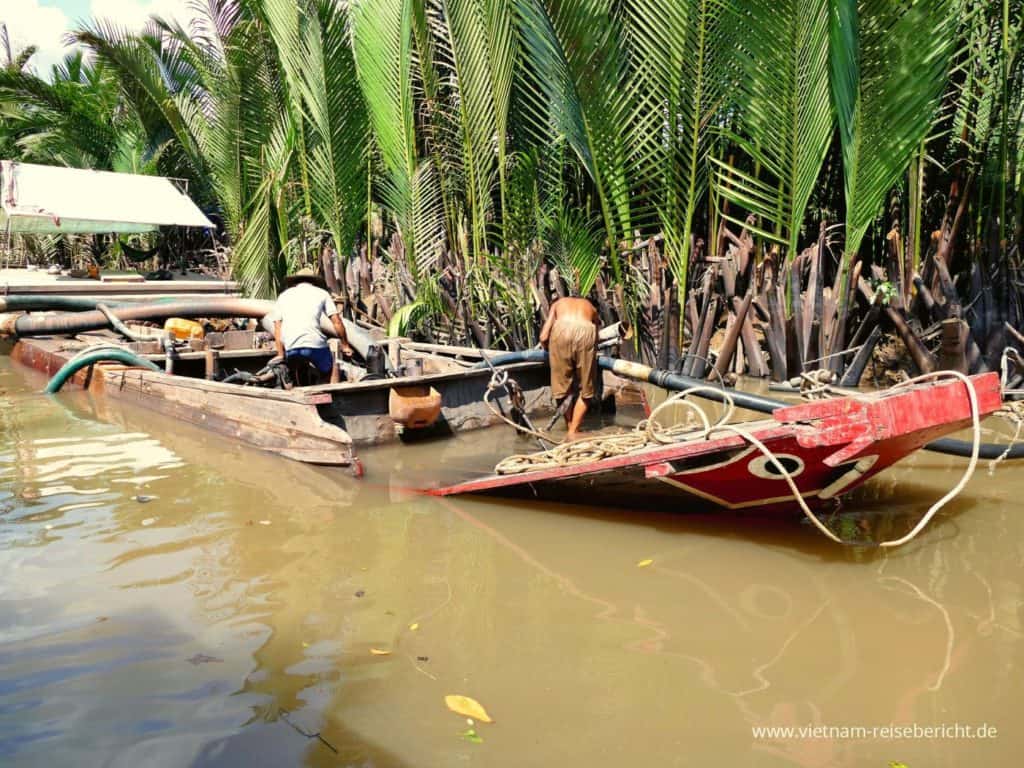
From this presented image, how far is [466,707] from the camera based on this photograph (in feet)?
8.57

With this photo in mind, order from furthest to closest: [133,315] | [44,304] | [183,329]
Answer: [44,304], [183,329], [133,315]

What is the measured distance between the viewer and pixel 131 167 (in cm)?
1933

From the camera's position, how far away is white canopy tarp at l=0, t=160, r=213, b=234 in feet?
44.3

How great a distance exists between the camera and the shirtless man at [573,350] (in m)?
5.85

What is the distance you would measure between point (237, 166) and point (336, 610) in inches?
376

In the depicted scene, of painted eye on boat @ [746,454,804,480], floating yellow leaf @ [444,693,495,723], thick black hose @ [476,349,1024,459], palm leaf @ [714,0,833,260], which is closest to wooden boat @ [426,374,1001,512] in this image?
painted eye on boat @ [746,454,804,480]

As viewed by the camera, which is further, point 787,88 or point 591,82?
point 591,82

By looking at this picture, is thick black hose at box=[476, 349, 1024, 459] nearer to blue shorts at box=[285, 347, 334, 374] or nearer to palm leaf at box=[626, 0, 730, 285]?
blue shorts at box=[285, 347, 334, 374]

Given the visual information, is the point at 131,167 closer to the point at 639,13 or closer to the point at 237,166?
the point at 237,166

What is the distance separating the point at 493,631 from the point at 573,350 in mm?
2990

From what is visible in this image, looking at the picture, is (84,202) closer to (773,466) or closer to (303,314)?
(303,314)

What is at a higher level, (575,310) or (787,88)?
(787,88)

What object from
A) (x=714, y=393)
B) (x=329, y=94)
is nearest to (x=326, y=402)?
(x=714, y=393)

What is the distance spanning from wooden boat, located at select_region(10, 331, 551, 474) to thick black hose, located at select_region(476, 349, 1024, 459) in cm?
16
